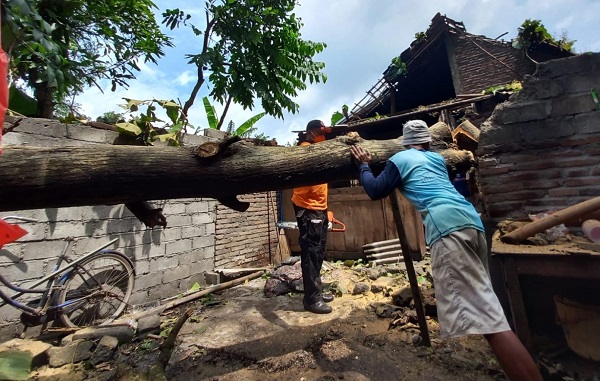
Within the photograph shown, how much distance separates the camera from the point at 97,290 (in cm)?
376

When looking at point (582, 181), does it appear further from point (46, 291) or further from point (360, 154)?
point (46, 291)

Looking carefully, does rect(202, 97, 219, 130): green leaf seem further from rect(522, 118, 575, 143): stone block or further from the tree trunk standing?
rect(522, 118, 575, 143): stone block

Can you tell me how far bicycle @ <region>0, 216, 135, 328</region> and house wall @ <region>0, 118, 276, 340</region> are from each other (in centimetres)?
19

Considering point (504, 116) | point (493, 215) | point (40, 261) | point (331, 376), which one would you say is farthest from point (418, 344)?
point (40, 261)

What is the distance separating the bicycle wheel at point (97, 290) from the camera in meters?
3.53

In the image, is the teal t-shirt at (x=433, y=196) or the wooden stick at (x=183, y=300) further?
the wooden stick at (x=183, y=300)

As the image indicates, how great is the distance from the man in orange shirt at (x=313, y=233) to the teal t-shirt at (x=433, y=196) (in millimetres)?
1661

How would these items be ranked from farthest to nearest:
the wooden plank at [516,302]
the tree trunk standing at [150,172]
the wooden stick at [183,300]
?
the wooden stick at [183,300], the wooden plank at [516,302], the tree trunk standing at [150,172]

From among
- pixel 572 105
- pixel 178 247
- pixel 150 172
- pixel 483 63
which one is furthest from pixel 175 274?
pixel 483 63

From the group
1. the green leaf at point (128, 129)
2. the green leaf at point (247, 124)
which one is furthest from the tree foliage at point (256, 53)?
the green leaf at point (128, 129)

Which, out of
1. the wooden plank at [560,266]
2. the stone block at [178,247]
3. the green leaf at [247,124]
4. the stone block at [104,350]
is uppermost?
the green leaf at [247,124]

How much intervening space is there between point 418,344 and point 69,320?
4.03m

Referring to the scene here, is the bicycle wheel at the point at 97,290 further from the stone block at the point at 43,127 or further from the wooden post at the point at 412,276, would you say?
the wooden post at the point at 412,276

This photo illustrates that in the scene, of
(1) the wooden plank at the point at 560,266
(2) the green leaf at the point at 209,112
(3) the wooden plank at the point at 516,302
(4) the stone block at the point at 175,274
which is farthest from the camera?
(2) the green leaf at the point at 209,112
